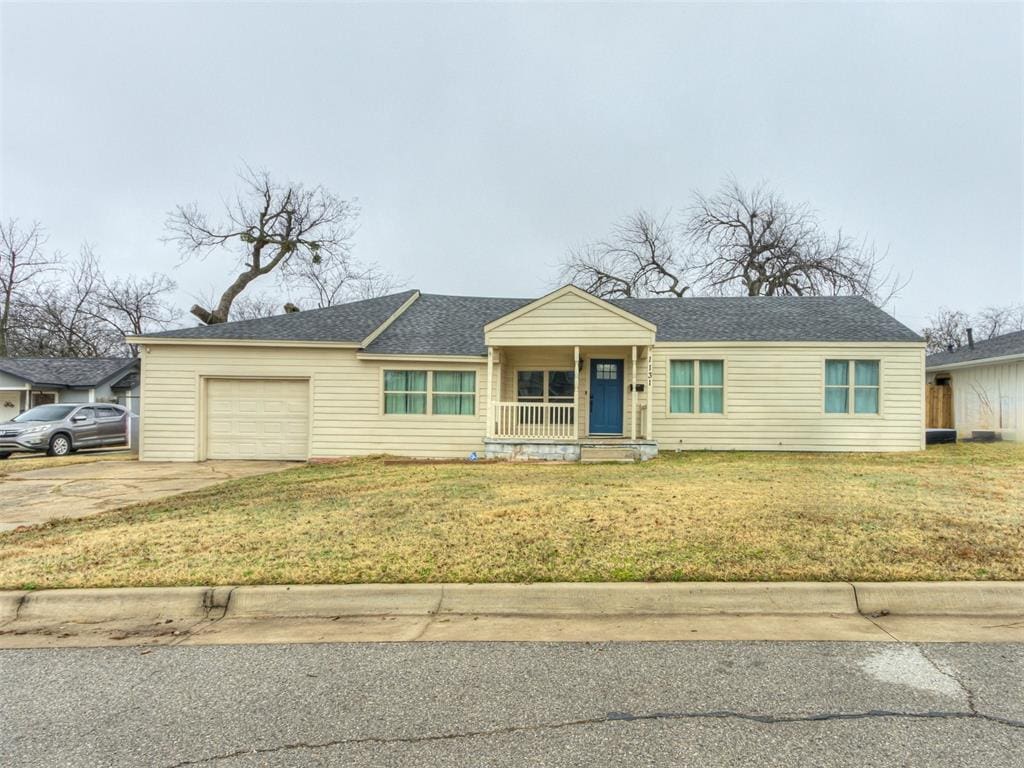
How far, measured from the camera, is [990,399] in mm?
17297

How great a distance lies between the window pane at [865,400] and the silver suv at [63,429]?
21361 millimetres

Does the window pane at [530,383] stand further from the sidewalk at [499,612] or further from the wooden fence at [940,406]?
the wooden fence at [940,406]

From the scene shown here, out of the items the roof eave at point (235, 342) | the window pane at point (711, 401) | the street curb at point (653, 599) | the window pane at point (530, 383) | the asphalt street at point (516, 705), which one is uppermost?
the roof eave at point (235, 342)

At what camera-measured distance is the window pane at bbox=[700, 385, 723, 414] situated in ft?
46.3

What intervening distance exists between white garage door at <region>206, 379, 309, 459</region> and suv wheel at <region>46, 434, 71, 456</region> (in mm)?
5794

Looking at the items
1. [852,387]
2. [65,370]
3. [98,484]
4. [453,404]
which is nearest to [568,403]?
[453,404]

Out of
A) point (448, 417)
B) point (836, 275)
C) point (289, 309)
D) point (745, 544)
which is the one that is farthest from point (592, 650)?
point (836, 275)

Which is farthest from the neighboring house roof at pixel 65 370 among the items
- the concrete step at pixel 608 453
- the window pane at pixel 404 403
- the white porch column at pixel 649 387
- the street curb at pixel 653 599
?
the street curb at pixel 653 599

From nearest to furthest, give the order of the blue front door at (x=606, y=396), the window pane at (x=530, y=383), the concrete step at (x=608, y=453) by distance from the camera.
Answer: the concrete step at (x=608, y=453) < the blue front door at (x=606, y=396) < the window pane at (x=530, y=383)

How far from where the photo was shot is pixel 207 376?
1353 centimetres

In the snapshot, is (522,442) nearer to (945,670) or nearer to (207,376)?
(207,376)

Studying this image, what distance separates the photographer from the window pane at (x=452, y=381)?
13.8m

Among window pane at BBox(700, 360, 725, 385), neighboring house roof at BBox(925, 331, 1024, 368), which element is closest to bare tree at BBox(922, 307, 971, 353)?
neighboring house roof at BBox(925, 331, 1024, 368)

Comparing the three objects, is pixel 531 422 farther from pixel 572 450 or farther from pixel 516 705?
pixel 516 705
